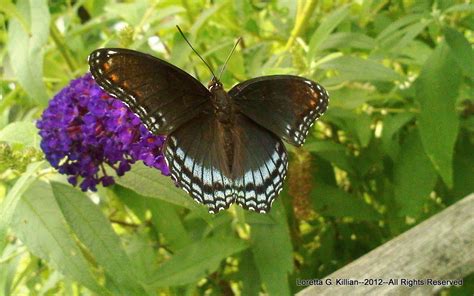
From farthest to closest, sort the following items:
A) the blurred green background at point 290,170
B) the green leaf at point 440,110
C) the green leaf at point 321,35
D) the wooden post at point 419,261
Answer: the green leaf at point 440,110 < the green leaf at point 321,35 < the blurred green background at point 290,170 < the wooden post at point 419,261

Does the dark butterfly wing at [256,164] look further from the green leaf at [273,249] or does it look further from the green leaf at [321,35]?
the green leaf at [321,35]

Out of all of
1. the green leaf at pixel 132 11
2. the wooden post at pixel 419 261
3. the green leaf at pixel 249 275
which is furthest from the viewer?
the green leaf at pixel 132 11

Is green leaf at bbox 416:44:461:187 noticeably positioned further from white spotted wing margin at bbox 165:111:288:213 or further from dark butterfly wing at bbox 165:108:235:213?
dark butterfly wing at bbox 165:108:235:213

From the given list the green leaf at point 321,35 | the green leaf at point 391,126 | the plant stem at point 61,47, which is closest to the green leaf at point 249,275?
the green leaf at point 391,126

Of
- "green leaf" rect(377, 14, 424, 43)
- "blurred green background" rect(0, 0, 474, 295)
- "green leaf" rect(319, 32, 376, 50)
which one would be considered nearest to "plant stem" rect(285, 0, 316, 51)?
"blurred green background" rect(0, 0, 474, 295)

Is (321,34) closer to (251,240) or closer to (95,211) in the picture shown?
(251,240)

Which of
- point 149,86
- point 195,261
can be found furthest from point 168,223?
point 149,86
